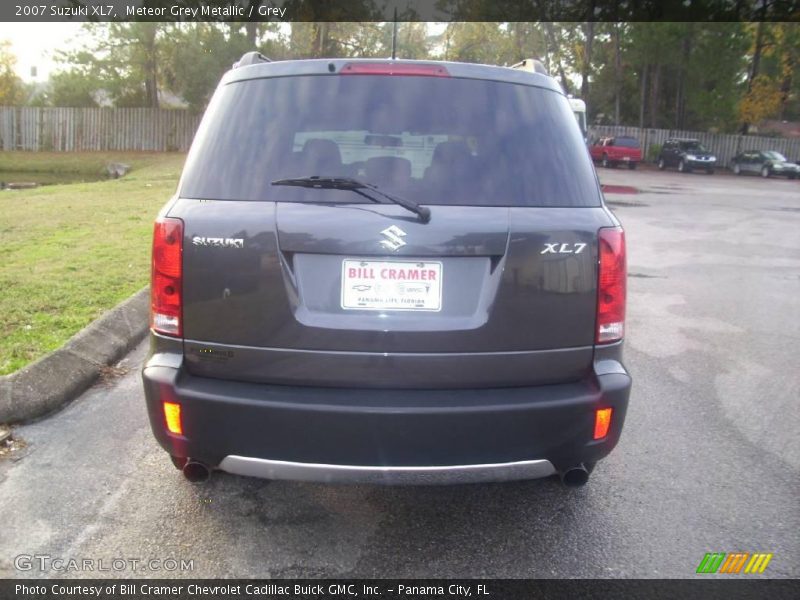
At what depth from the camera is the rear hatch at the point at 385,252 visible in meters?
2.67

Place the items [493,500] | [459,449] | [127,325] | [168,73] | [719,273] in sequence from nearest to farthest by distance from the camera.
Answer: [459,449] < [493,500] < [127,325] < [719,273] < [168,73]

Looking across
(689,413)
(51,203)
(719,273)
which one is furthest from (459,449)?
(51,203)

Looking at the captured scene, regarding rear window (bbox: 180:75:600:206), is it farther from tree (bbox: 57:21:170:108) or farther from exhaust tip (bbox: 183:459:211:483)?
tree (bbox: 57:21:170:108)

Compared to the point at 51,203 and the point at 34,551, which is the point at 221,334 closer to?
the point at 34,551

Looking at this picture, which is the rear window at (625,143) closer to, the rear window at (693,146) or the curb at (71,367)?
the rear window at (693,146)

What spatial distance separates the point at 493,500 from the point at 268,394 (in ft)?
4.49

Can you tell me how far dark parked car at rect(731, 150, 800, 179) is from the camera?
36.2 metres

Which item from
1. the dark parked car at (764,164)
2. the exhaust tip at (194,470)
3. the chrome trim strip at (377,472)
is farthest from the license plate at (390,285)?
the dark parked car at (764,164)

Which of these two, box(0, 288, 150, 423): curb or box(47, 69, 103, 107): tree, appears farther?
box(47, 69, 103, 107): tree

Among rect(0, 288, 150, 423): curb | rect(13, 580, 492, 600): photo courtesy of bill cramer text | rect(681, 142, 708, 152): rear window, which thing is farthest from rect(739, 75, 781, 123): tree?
rect(13, 580, 492, 600): photo courtesy of bill cramer text

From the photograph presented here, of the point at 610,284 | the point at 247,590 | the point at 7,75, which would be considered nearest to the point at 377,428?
the point at 247,590

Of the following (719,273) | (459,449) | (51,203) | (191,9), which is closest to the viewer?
(459,449)

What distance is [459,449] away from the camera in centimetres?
269

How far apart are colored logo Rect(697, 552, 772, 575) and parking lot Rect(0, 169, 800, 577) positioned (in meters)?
0.04
